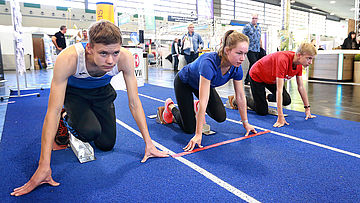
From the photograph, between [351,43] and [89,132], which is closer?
[89,132]

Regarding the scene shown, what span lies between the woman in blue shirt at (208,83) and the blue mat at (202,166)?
0.65 ft

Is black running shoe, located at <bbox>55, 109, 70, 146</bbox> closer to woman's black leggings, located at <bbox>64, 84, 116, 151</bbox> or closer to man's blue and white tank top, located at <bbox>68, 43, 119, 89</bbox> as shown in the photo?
woman's black leggings, located at <bbox>64, 84, 116, 151</bbox>

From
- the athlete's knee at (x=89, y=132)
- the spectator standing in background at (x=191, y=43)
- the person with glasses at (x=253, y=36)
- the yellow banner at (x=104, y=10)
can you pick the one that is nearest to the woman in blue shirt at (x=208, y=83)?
the athlete's knee at (x=89, y=132)

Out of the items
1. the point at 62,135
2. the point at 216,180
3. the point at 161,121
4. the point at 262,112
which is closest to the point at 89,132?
the point at 62,135

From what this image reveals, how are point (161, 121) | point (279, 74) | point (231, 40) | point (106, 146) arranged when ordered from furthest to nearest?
point (161, 121), point (279, 74), point (106, 146), point (231, 40)

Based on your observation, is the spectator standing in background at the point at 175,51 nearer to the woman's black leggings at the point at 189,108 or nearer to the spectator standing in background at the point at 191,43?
the spectator standing in background at the point at 191,43

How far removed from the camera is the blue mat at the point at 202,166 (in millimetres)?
1551

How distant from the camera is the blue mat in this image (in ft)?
5.09

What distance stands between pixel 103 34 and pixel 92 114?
0.82 metres

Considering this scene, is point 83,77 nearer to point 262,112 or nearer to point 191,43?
point 262,112

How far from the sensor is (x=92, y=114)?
2.07 meters

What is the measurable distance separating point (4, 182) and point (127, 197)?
0.90 metres

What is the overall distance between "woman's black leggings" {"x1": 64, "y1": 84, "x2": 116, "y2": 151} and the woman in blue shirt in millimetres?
716

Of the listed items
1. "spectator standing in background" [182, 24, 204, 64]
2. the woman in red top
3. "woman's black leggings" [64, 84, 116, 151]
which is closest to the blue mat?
"woman's black leggings" [64, 84, 116, 151]
